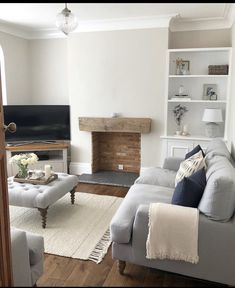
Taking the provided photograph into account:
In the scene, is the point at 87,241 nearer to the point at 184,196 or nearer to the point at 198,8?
the point at 184,196

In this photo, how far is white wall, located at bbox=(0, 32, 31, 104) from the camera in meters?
5.07

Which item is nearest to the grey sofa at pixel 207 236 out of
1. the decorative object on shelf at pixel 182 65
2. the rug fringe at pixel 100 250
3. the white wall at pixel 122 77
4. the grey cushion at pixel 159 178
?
the rug fringe at pixel 100 250

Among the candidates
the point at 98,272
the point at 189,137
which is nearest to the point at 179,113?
the point at 189,137

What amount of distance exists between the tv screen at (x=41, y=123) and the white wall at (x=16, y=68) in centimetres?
47

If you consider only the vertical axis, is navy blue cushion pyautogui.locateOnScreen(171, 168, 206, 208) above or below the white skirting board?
above

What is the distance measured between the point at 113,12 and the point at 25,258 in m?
3.64

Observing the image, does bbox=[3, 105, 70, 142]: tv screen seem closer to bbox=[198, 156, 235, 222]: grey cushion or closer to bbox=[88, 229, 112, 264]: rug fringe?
bbox=[88, 229, 112, 264]: rug fringe

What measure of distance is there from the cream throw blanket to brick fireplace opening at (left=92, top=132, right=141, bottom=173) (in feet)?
10.2

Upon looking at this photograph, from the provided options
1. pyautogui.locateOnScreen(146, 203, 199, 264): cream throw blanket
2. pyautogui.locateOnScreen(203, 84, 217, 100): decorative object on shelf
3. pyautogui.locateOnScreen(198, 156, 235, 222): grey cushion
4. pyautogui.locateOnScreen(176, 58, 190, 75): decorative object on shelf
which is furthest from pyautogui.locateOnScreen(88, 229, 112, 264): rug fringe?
pyautogui.locateOnScreen(176, 58, 190, 75): decorative object on shelf

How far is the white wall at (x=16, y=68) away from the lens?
199 inches

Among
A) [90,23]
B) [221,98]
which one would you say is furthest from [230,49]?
[90,23]

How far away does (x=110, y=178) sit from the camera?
490 cm

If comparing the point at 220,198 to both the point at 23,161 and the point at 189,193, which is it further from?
the point at 23,161

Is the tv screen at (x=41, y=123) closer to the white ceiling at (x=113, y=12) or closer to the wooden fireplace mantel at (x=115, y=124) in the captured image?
the wooden fireplace mantel at (x=115, y=124)
